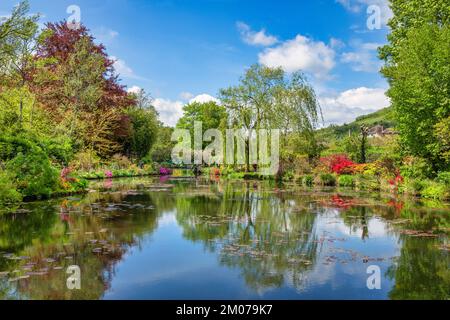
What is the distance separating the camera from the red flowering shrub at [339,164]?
26438 mm

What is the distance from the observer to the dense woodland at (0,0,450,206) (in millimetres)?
15055

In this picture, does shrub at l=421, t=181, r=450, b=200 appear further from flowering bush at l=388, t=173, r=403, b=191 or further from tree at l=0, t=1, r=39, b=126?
tree at l=0, t=1, r=39, b=126

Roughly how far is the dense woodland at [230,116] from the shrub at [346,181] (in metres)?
0.07

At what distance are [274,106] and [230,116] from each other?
14.7 feet

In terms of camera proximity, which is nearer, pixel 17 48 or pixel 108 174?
pixel 17 48

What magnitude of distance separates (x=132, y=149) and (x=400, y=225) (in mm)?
31817

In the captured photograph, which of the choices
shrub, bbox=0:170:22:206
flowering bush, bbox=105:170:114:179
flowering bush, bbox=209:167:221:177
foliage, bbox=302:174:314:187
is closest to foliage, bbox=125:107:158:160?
flowering bush, bbox=105:170:114:179

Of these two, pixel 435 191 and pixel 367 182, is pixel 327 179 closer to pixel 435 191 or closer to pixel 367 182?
pixel 367 182

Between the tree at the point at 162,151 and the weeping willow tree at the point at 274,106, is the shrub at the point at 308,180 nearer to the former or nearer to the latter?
the weeping willow tree at the point at 274,106

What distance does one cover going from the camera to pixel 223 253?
7.21 meters

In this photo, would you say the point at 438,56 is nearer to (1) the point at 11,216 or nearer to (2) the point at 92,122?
(1) the point at 11,216

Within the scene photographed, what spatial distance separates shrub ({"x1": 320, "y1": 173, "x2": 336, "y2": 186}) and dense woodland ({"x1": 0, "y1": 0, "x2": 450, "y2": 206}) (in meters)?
0.08

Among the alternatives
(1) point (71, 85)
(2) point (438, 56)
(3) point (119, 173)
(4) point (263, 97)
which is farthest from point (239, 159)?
(2) point (438, 56)

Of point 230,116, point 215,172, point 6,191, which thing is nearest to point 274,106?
point 230,116
